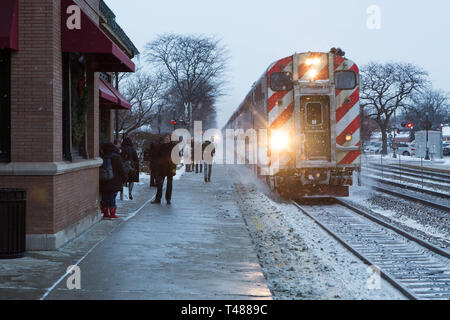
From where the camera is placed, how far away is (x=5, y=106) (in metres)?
7.82

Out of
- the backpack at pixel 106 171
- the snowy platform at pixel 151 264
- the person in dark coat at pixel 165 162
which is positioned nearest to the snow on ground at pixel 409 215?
the snowy platform at pixel 151 264

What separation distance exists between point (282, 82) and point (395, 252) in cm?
694

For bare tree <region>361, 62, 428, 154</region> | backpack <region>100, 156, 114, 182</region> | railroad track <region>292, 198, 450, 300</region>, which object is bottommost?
railroad track <region>292, 198, 450, 300</region>

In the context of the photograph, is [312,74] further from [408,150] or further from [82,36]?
[408,150]

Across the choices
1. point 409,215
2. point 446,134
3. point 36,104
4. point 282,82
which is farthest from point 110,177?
point 446,134

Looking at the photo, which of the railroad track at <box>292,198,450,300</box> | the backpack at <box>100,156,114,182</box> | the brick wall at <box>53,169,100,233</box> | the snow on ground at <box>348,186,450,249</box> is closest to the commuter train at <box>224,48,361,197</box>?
the snow on ground at <box>348,186,450,249</box>

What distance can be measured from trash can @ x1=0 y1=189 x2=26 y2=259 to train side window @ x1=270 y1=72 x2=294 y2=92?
8.64 m

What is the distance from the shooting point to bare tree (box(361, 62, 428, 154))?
65.6 m

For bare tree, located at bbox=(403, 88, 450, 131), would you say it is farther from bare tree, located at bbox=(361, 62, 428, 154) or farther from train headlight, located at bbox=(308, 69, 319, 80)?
train headlight, located at bbox=(308, 69, 319, 80)

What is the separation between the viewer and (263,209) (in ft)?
44.8

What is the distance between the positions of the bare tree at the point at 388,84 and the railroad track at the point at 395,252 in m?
55.6

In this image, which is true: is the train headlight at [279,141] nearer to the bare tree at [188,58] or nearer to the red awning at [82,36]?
the red awning at [82,36]
